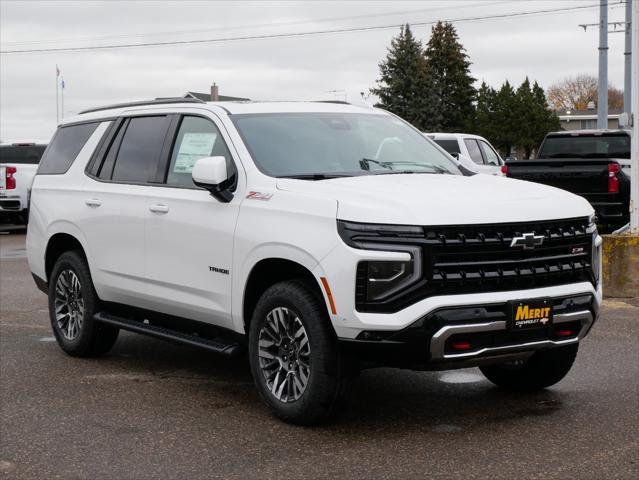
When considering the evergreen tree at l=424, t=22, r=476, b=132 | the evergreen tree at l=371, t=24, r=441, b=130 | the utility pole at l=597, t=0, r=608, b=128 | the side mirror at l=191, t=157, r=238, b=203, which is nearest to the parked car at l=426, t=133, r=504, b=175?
the utility pole at l=597, t=0, r=608, b=128

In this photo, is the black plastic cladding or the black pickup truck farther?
the black pickup truck

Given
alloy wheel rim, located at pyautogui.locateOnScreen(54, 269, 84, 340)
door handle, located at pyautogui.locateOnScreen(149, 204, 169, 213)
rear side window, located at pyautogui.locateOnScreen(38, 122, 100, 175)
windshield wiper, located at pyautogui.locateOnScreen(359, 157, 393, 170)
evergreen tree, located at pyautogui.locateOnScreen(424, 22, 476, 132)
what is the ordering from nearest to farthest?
1. windshield wiper, located at pyautogui.locateOnScreen(359, 157, 393, 170)
2. door handle, located at pyautogui.locateOnScreen(149, 204, 169, 213)
3. alloy wheel rim, located at pyautogui.locateOnScreen(54, 269, 84, 340)
4. rear side window, located at pyautogui.locateOnScreen(38, 122, 100, 175)
5. evergreen tree, located at pyautogui.locateOnScreen(424, 22, 476, 132)

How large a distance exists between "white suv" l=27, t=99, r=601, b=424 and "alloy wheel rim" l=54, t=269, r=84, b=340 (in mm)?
43

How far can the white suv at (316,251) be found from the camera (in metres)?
5.34

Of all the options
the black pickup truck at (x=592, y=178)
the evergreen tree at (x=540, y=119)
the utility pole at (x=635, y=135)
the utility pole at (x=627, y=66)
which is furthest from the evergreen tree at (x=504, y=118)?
the utility pole at (x=635, y=135)

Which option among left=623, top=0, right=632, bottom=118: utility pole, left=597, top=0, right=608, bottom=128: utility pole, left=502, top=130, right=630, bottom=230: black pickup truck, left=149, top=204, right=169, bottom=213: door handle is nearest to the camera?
left=149, top=204, right=169, bottom=213: door handle

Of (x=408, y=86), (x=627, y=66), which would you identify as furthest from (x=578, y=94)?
(x=627, y=66)

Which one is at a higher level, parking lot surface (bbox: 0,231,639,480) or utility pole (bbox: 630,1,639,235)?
utility pole (bbox: 630,1,639,235)

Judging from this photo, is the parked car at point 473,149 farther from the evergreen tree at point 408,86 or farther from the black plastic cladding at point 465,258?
the evergreen tree at point 408,86

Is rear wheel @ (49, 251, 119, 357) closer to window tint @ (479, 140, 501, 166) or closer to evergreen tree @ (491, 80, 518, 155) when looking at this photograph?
window tint @ (479, 140, 501, 166)

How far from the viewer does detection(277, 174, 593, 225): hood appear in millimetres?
5363

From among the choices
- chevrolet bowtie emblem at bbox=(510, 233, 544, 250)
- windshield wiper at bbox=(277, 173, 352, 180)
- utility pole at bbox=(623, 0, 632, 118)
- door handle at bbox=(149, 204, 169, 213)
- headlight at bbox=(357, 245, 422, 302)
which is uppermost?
utility pole at bbox=(623, 0, 632, 118)

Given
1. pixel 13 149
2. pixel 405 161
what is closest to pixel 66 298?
pixel 405 161

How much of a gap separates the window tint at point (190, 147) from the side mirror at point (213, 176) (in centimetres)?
37
